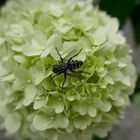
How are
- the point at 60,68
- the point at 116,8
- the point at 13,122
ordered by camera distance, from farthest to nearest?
the point at 116,8 → the point at 13,122 → the point at 60,68

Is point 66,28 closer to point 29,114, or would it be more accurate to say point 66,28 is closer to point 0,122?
point 29,114

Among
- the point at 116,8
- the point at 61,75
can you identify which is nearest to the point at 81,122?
the point at 61,75

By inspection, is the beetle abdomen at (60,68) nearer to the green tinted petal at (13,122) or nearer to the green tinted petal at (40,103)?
the green tinted petal at (40,103)

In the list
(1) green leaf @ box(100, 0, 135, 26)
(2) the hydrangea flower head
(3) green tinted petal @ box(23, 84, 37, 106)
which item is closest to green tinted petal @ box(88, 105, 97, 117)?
(2) the hydrangea flower head

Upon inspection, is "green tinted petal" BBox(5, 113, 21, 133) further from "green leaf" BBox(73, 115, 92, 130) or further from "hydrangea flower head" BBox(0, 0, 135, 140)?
"green leaf" BBox(73, 115, 92, 130)

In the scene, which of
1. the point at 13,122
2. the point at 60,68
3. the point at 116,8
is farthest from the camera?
the point at 116,8

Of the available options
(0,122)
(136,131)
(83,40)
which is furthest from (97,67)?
(136,131)

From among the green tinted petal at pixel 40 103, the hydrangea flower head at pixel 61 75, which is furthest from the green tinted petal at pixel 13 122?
the green tinted petal at pixel 40 103

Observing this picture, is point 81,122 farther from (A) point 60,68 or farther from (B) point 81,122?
(A) point 60,68

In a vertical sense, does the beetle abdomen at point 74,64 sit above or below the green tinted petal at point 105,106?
above
